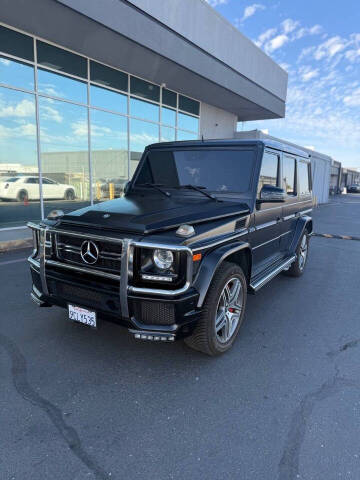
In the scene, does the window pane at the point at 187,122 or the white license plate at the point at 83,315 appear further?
the window pane at the point at 187,122

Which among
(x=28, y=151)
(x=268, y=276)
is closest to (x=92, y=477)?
(x=268, y=276)

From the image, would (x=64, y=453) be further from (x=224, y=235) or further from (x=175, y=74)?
(x=175, y=74)

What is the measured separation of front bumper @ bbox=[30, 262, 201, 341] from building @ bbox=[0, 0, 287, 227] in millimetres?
7099

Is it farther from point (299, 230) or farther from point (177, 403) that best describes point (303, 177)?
point (177, 403)

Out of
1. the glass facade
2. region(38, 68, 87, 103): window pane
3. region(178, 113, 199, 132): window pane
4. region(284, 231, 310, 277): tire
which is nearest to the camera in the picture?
region(284, 231, 310, 277): tire

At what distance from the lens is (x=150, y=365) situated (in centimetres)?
298

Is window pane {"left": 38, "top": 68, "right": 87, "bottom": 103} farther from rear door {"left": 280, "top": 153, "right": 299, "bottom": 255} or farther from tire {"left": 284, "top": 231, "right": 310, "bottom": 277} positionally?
tire {"left": 284, "top": 231, "right": 310, "bottom": 277}

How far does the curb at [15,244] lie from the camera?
7141 mm

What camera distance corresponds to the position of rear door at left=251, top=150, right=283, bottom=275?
3770 millimetres

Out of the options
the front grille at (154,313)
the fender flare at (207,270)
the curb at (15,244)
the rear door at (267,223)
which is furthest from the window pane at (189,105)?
the front grille at (154,313)

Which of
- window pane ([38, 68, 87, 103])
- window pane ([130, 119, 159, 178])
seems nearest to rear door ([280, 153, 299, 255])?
window pane ([38, 68, 87, 103])

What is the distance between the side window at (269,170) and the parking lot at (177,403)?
1.72m

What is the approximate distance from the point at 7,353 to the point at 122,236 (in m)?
1.71

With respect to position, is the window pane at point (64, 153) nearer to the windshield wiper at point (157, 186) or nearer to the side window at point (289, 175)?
the windshield wiper at point (157, 186)
